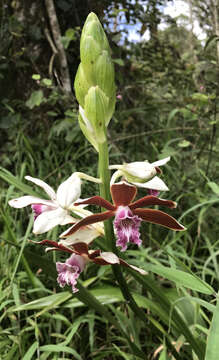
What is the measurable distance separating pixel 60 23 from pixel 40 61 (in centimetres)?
32

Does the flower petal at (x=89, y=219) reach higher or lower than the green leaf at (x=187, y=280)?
higher

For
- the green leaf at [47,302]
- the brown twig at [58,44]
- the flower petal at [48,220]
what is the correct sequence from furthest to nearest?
1. the brown twig at [58,44]
2. the green leaf at [47,302]
3. the flower petal at [48,220]

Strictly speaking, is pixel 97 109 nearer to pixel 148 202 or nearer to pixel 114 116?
pixel 148 202

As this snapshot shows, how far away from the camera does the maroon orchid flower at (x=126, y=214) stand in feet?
2.46

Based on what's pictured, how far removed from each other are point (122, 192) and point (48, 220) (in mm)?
165

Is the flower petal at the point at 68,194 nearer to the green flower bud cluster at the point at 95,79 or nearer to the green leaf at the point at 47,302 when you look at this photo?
the green flower bud cluster at the point at 95,79

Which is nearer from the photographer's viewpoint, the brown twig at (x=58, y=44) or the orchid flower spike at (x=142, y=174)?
the orchid flower spike at (x=142, y=174)

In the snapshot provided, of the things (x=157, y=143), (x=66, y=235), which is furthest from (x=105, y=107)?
(x=157, y=143)

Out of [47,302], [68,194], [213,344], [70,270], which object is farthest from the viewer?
[47,302]

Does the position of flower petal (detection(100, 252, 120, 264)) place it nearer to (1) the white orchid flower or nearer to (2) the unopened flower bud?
(1) the white orchid flower

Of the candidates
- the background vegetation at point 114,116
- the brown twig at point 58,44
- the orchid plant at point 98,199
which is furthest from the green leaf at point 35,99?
the orchid plant at point 98,199

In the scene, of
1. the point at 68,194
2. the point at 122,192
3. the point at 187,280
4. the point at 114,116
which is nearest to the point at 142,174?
the point at 122,192

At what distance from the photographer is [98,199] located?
0.74 meters

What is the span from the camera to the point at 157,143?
8.85 ft
